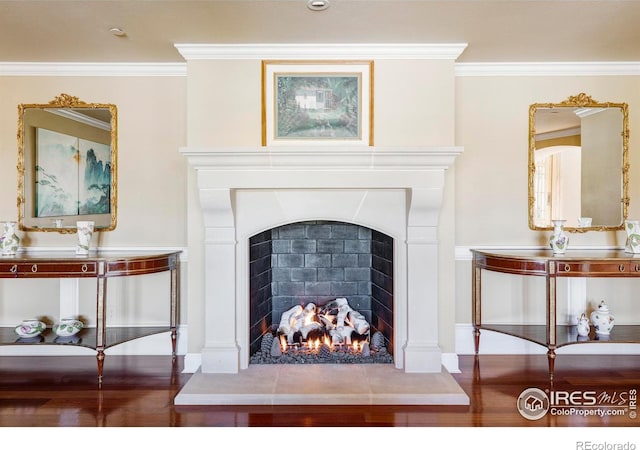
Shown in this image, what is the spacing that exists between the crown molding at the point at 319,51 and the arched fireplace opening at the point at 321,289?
1.26 metres

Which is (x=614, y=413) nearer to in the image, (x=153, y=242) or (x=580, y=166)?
(x=580, y=166)

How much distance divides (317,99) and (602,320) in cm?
257

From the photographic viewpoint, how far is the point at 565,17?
113 inches

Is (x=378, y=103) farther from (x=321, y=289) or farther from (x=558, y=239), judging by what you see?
(x=558, y=239)

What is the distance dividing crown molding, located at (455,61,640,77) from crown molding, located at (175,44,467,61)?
1.59ft

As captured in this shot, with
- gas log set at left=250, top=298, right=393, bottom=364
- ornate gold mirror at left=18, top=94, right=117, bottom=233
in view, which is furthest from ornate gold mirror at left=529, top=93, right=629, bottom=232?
ornate gold mirror at left=18, top=94, right=117, bottom=233

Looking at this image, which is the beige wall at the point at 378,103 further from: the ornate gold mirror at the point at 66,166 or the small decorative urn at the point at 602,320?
the small decorative urn at the point at 602,320

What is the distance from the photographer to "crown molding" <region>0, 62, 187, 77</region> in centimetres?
373

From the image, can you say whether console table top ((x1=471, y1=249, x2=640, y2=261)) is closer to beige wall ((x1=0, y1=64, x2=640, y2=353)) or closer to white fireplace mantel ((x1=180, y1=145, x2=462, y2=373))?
beige wall ((x1=0, y1=64, x2=640, y2=353))

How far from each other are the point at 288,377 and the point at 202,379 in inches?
22.0

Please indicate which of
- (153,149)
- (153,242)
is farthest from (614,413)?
(153,149)

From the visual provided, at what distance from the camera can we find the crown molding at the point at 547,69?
3.74 metres

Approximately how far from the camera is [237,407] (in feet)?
9.29

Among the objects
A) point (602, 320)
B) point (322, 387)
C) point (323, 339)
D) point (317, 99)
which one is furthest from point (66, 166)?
point (602, 320)
